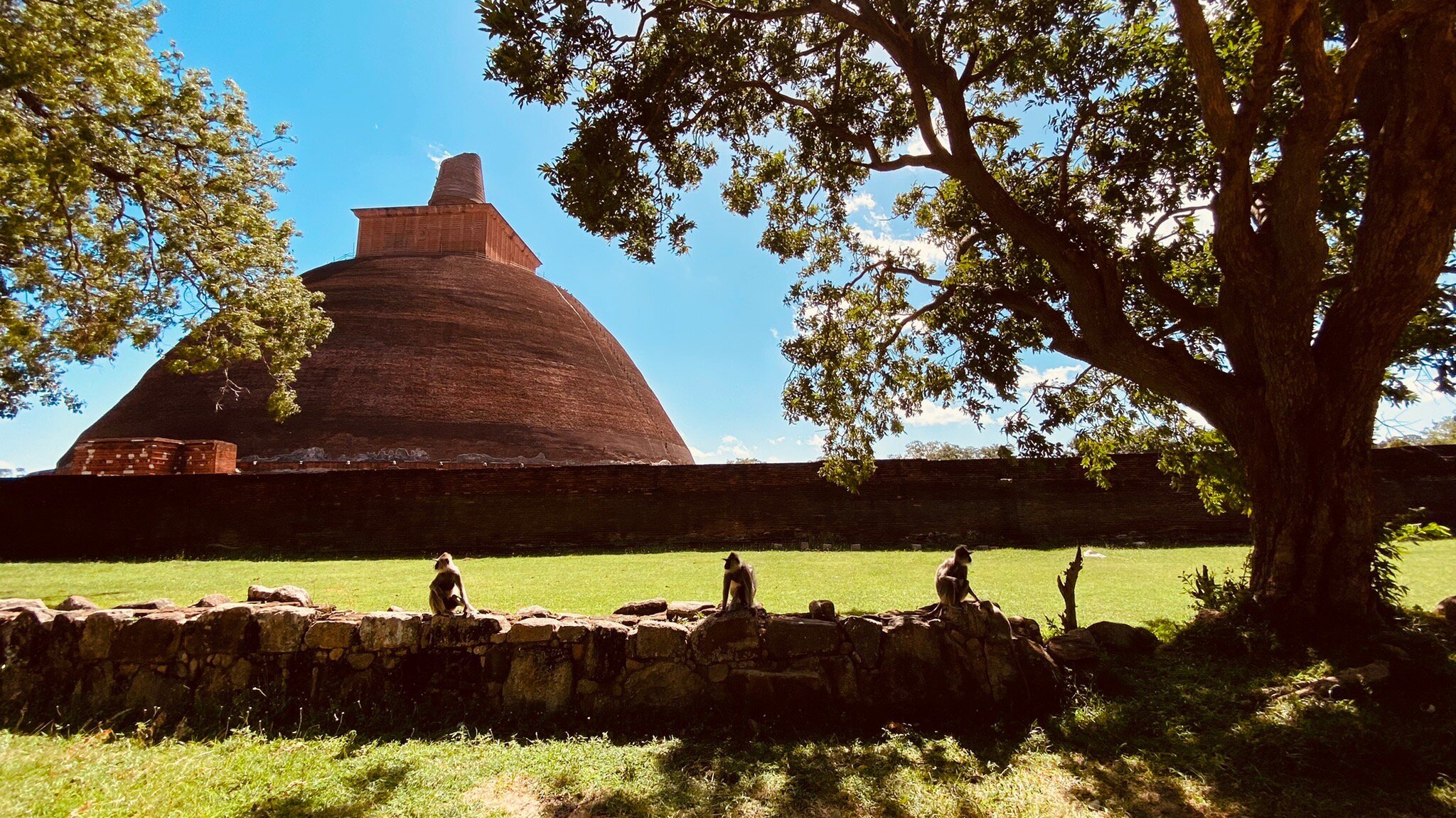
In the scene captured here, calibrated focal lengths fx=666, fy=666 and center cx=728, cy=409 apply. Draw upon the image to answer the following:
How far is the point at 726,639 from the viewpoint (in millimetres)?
4090

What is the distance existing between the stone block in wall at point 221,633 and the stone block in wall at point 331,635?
1.13ft

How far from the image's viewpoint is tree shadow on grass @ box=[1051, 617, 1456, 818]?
294cm

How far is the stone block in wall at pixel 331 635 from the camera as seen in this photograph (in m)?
4.07

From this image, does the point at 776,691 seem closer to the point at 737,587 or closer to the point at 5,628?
the point at 737,587

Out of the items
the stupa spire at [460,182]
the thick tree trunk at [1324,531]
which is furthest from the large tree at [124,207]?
the stupa spire at [460,182]

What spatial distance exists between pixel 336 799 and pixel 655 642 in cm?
174

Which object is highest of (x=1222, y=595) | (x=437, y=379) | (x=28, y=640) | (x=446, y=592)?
(x=437, y=379)

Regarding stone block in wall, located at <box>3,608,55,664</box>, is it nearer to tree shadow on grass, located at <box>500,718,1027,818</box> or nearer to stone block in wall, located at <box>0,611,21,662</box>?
stone block in wall, located at <box>0,611,21,662</box>

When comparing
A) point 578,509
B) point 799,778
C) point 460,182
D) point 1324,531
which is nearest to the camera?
point 799,778

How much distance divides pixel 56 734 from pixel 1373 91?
31.8 ft

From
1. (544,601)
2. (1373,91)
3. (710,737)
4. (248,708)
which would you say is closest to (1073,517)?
(1373,91)

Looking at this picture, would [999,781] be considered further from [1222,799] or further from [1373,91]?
[1373,91]

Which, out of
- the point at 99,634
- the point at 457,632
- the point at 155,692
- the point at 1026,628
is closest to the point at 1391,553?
the point at 1026,628

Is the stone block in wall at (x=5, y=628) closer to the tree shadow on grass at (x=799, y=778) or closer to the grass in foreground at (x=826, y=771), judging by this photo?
the grass in foreground at (x=826, y=771)
